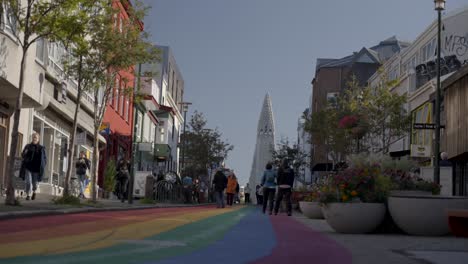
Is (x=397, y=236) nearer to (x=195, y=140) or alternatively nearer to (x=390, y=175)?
(x=390, y=175)

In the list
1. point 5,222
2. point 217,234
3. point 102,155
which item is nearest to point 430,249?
point 217,234

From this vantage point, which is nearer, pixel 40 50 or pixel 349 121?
pixel 40 50

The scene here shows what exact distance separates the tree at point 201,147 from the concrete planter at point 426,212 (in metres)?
63.4

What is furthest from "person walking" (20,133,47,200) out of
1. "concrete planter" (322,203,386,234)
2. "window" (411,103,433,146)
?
"window" (411,103,433,146)

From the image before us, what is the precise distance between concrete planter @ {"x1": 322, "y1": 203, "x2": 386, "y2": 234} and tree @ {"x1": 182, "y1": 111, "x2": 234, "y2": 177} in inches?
2476

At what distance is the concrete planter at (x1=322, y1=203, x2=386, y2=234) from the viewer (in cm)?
1218

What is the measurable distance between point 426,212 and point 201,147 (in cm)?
6501

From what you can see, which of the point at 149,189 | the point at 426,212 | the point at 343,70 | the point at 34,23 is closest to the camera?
the point at 426,212

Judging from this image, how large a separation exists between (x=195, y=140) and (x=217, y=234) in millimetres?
65467

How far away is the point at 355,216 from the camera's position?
40.0ft

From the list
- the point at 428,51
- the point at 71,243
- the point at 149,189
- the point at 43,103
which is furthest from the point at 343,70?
the point at 71,243

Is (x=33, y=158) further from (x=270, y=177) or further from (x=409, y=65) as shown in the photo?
(x=409, y=65)

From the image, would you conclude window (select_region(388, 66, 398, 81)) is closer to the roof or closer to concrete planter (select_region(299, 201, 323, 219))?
the roof

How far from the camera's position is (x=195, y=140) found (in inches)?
3004
